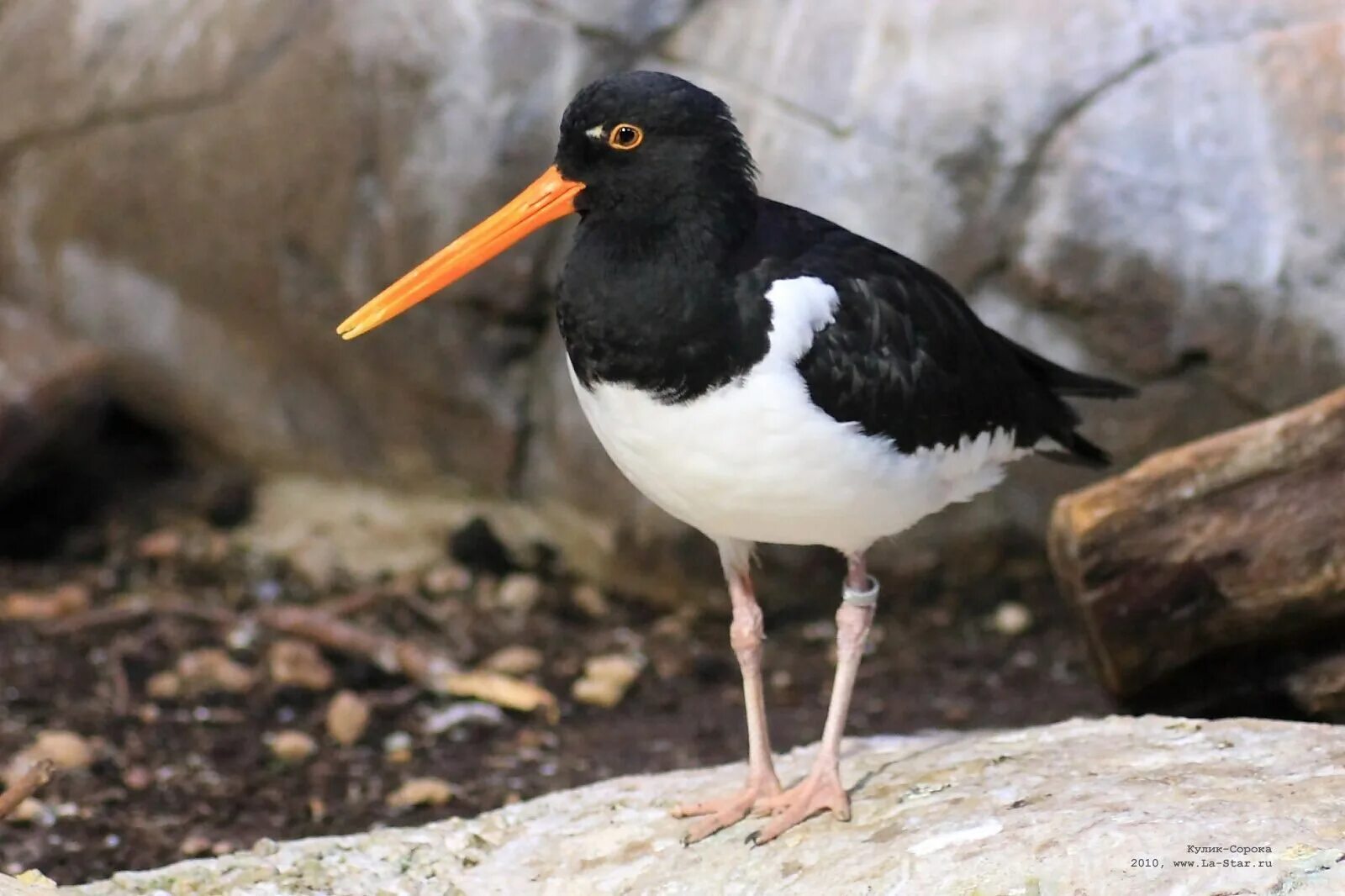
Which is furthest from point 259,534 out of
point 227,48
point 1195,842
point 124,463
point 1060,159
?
point 1195,842

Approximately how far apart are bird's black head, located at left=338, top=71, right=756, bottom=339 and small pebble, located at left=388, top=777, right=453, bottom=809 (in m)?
1.51

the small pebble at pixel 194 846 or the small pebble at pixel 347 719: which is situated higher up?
the small pebble at pixel 347 719

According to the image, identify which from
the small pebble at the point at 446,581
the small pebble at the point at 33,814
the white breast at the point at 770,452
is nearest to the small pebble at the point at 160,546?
the small pebble at the point at 446,581

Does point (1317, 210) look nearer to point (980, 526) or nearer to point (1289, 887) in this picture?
point (980, 526)

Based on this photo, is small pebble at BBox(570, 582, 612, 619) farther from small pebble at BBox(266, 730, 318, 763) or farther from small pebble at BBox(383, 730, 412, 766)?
small pebble at BBox(266, 730, 318, 763)

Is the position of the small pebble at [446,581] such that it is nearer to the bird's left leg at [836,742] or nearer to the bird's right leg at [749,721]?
the bird's right leg at [749,721]

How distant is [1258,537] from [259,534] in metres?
3.65

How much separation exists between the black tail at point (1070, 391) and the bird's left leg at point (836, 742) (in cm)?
66

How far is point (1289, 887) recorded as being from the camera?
7.32 feet

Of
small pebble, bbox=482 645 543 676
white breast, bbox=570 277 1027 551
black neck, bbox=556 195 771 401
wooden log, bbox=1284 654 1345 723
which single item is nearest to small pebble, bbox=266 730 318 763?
small pebble, bbox=482 645 543 676

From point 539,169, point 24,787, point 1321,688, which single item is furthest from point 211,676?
point 1321,688

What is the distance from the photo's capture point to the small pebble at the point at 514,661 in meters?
4.83

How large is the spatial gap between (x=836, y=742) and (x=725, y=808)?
0.27 metres

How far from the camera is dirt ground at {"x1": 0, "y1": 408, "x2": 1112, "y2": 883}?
3883 mm
